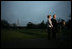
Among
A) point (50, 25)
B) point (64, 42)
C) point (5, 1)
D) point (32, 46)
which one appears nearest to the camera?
point (64, 42)

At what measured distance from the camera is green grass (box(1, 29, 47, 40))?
3.94 metres

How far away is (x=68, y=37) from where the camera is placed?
10.9 feet

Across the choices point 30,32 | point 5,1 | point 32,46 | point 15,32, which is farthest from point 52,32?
point 5,1

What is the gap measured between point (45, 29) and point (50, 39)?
0.46 metres

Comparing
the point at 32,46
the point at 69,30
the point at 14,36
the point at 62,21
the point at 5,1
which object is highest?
the point at 5,1

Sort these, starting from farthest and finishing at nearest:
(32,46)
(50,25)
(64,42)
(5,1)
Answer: (50,25) < (5,1) < (32,46) < (64,42)

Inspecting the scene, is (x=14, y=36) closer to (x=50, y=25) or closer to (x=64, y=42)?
(x=50, y=25)

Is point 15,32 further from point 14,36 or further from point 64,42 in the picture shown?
point 64,42

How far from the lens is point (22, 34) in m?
4.21

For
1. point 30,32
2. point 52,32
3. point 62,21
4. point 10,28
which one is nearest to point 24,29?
point 30,32

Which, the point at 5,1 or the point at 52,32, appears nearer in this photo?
the point at 5,1

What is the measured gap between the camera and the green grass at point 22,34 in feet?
12.9

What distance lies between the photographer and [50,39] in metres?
4.19

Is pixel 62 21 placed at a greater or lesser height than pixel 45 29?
greater
